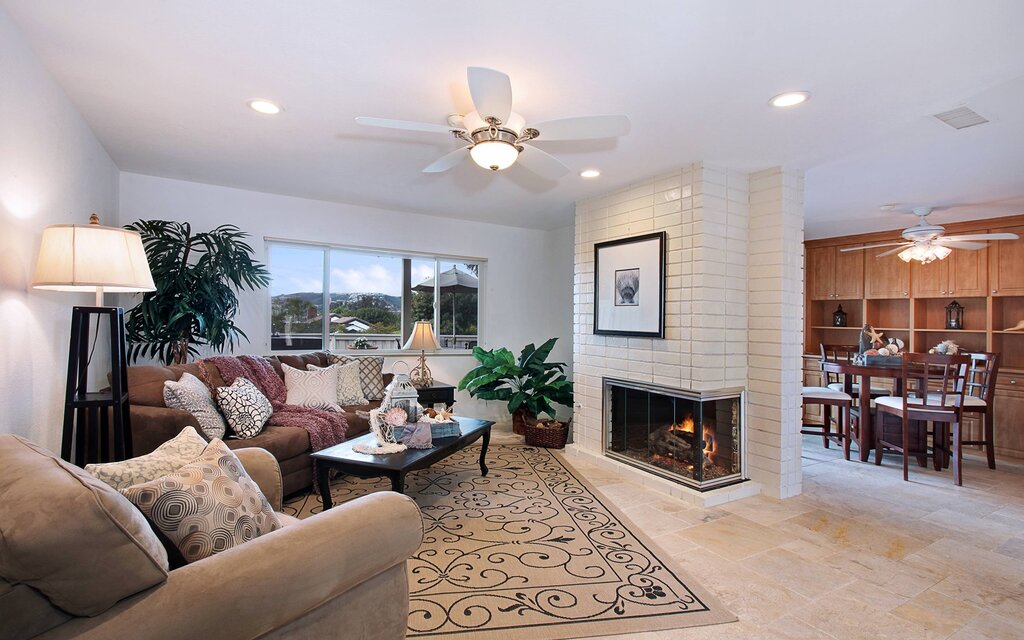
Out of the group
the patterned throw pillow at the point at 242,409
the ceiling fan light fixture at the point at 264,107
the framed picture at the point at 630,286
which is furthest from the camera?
the framed picture at the point at 630,286

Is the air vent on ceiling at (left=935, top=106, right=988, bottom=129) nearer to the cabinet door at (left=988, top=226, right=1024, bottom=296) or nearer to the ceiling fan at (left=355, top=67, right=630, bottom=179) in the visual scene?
the ceiling fan at (left=355, top=67, right=630, bottom=179)

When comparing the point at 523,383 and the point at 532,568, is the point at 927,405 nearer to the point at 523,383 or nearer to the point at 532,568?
the point at 523,383

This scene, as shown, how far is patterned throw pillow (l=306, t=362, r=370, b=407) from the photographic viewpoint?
4.21m

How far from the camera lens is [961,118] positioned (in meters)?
2.70

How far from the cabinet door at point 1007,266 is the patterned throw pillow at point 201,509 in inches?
253

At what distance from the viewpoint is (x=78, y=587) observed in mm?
929

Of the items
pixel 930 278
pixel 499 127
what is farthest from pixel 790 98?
pixel 930 278

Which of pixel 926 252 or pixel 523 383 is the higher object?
pixel 926 252

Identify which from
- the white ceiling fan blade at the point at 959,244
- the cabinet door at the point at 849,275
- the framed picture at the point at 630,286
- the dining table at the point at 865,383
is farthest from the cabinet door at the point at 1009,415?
the framed picture at the point at 630,286

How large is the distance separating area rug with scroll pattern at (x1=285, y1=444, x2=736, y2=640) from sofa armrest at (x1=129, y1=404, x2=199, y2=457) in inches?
32.6

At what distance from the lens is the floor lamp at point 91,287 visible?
6.57ft

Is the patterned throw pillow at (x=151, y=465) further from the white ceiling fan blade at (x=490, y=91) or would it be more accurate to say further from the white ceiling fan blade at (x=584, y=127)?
the white ceiling fan blade at (x=584, y=127)

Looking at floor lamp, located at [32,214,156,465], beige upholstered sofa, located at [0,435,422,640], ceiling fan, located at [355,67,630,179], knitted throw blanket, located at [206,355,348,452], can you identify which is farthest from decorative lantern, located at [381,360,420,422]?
beige upholstered sofa, located at [0,435,422,640]

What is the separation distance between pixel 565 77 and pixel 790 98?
3.68 feet
